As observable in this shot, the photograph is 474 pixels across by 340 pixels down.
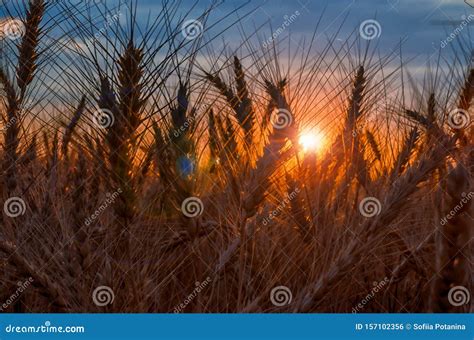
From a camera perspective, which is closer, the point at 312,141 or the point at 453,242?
the point at 453,242

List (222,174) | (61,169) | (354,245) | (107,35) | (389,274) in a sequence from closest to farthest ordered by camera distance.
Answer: (354,245), (107,35), (222,174), (389,274), (61,169)

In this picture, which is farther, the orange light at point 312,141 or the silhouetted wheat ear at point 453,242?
the orange light at point 312,141

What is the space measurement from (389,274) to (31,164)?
1.59 meters

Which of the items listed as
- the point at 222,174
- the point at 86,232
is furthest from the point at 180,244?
the point at 86,232

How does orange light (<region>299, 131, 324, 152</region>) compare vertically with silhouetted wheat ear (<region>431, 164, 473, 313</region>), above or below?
above

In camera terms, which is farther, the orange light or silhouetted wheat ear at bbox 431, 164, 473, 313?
the orange light

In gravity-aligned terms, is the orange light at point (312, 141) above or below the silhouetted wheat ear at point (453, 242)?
above

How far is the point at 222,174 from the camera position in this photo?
2506 mm

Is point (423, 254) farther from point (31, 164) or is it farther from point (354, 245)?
point (31, 164)

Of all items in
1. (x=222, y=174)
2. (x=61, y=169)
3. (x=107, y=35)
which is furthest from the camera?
(x=61, y=169)

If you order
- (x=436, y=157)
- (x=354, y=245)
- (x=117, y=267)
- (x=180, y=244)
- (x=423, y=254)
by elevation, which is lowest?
(x=117, y=267)

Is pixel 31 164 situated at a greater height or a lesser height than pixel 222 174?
lesser

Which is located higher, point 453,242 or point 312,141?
point 312,141

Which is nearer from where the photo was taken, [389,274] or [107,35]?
[107,35]
